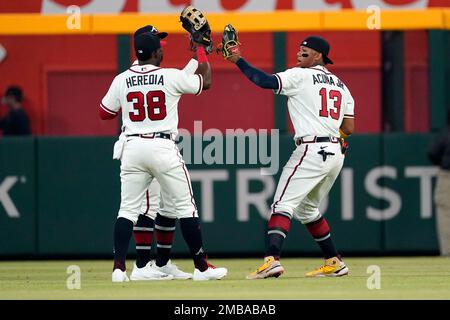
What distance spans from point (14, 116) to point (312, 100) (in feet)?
14.3

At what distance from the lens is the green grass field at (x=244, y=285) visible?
31.0 ft

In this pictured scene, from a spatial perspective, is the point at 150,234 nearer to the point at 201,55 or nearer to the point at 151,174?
the point at 151,174

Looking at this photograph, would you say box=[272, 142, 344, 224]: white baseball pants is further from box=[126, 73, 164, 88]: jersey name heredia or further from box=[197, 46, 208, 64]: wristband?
box=[126, 73, 164, 88]: jersey name heredia

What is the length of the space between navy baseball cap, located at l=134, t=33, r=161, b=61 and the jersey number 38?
1.09 feet

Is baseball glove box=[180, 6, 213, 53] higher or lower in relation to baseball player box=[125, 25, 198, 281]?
higher

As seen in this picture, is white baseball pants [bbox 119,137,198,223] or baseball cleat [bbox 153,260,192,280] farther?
baseball cleat [bbox 153,260,192,280]

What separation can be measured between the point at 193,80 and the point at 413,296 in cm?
248

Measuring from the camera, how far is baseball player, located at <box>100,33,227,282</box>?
10523mm

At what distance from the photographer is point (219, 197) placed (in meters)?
14.3

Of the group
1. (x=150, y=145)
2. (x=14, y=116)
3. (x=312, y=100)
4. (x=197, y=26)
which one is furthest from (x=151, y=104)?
(x=14, y=116)

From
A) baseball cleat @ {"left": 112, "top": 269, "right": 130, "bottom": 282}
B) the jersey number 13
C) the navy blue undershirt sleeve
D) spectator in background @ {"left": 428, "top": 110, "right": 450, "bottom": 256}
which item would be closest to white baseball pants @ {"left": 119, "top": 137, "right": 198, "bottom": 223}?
baseball cleat @ {"left": 112, "top": 269, "right": 130, "bottom": 282}

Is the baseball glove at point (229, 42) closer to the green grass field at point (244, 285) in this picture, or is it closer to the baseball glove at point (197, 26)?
the baseball glove at point (197, 26)

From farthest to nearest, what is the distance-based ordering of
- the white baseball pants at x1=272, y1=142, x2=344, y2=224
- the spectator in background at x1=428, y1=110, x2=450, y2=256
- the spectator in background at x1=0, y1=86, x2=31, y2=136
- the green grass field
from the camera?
the spectator in background at x1=0, y1=86, x2=31, y2=136 < the spectator in background at x1=428, y1=110, x2=450, y2=256 < the white baseball pants at x1=272, y1=142, x2=344, y2=224 < the green grass field

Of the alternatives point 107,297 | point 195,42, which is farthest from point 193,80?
point 107,297
